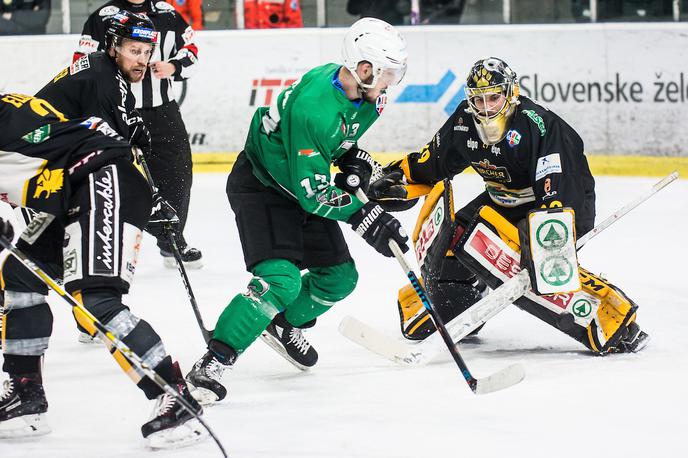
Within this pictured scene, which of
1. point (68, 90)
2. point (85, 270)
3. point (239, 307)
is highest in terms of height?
point (68, 90)

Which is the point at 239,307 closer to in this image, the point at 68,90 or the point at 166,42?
the point at 68,90

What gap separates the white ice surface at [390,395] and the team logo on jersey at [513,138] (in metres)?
0.70

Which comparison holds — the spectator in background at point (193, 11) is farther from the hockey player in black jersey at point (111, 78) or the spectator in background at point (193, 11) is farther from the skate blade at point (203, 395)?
the skate blade at point (203, 395)

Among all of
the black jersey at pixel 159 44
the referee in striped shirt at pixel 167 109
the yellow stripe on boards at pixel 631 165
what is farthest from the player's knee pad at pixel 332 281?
the yellow stripe on boards at pixel 631 165

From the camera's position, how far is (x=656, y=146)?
7188 millimetres

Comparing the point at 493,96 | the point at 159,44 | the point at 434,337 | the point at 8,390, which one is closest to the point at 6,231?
the point at 8,390

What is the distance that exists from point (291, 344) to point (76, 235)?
968 millimetres

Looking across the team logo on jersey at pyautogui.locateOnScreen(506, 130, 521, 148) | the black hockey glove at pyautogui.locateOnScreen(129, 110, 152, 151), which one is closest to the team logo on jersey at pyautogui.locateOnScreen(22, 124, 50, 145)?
the black hockey glove at pyautogui.locateOnScreen(129, 110, 152, 151)

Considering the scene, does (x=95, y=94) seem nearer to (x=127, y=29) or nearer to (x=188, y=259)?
(x=127, y=29)

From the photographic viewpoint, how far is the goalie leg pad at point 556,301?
3.57 m

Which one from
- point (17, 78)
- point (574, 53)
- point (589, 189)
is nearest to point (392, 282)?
point (589, 189)

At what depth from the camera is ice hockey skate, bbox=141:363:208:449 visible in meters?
2.74

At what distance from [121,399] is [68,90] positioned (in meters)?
1.04

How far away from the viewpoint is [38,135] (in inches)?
109
